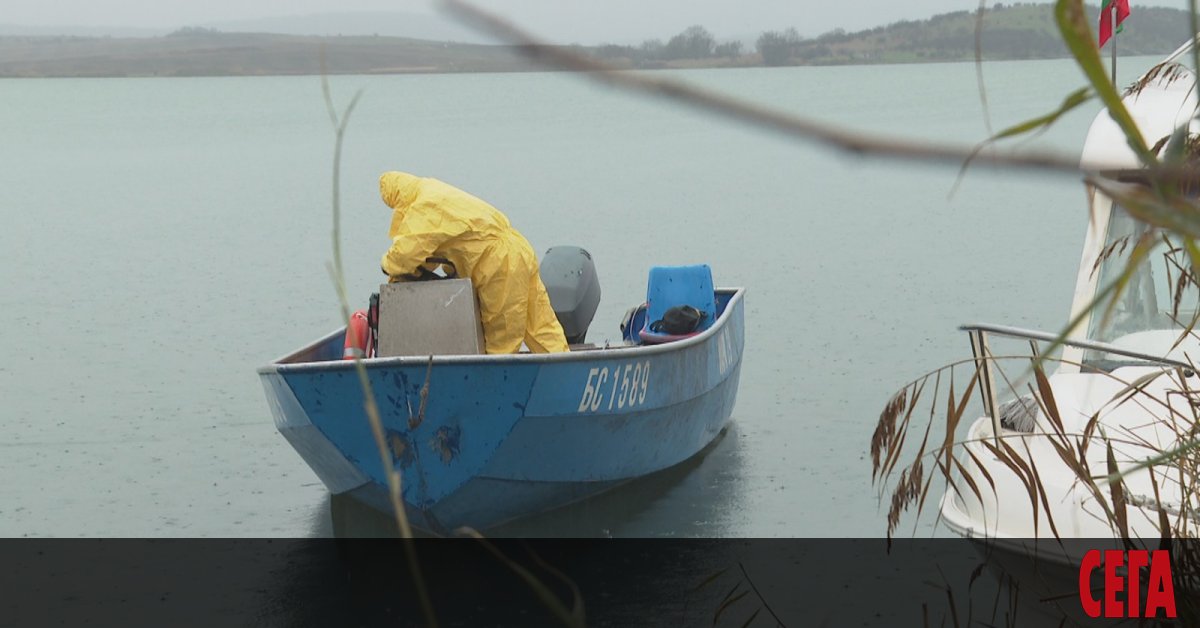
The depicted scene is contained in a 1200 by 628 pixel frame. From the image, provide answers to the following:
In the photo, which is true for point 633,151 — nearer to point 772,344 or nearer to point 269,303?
point 269,303

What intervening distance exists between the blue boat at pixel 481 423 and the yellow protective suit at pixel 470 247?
1.70ft

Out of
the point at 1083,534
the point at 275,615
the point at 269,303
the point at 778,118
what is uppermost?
the point at 778,118

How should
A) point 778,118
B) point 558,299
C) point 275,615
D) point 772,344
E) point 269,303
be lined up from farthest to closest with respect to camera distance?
point 269,303
point 772,344
point 558,299
point 275,615
point 778,118

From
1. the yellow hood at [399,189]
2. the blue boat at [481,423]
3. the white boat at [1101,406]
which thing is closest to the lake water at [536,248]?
the blue boat at [481,423]

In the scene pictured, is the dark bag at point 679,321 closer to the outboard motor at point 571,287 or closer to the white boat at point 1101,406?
the outboard motor at point 571,287

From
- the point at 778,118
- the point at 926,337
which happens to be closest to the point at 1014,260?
the point at 926,337

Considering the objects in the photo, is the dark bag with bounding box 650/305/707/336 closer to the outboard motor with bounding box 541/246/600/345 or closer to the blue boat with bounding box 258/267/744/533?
the outboard motor with bounding box 541/246/600/345

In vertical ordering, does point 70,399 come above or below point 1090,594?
below

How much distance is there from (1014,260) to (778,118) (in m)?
21.3

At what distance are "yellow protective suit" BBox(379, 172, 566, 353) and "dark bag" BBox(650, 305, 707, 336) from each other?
1607mm

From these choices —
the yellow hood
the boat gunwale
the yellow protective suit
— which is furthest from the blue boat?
the yellow hood

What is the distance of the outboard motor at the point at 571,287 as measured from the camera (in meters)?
8.96

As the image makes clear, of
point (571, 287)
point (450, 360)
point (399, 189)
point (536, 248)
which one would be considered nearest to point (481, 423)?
point (450, 360)

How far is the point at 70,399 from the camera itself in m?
12.5
